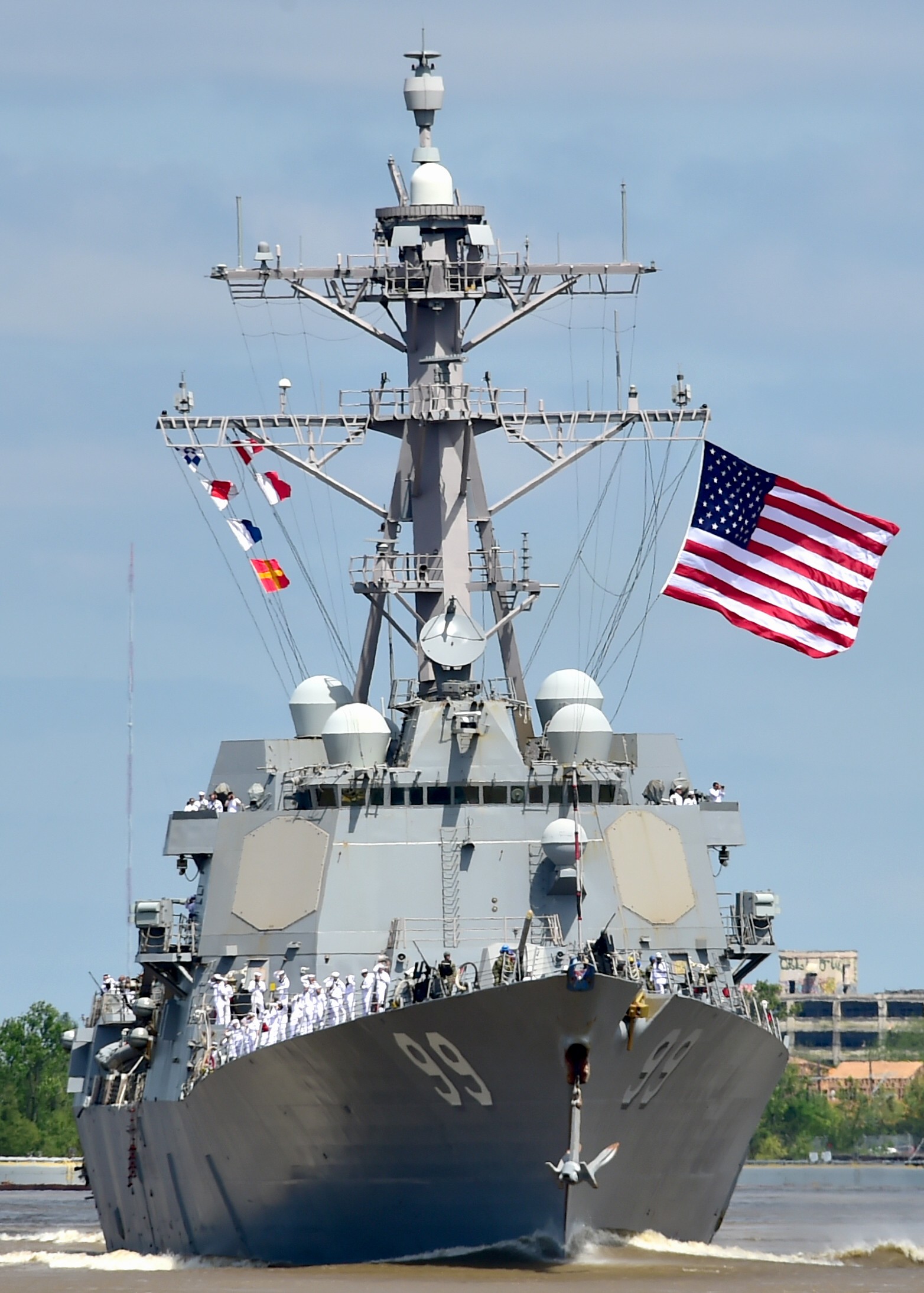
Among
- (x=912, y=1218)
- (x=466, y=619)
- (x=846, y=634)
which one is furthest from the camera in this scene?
(x=912, y=1218)

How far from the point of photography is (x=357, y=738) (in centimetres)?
3198

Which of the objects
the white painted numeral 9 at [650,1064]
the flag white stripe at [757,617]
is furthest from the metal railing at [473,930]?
the flag white stripe at [757,617]

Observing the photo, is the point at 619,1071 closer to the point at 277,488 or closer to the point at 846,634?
the point at 846,634

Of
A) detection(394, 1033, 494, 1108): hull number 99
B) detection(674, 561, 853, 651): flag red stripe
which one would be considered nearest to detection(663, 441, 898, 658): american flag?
detection(674, 561, 853, 651): flag red stripe

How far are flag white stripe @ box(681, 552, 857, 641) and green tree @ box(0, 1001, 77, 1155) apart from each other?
52.6m

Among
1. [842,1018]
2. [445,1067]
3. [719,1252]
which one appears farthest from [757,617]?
[842,1018]

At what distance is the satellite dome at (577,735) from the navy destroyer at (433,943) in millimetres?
37

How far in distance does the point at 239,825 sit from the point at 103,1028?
5880 mm

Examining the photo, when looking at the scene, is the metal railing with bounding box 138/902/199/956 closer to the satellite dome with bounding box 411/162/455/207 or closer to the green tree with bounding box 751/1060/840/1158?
the satellite dome with bounding box 411/162/455/207

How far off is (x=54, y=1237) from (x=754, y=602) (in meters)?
17.2

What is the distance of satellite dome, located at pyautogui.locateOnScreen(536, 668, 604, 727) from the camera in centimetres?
3328

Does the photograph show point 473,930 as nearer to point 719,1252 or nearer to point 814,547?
point 719,1252

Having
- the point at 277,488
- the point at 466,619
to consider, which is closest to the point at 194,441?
the point at 277,488

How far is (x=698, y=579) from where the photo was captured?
3052 cm
